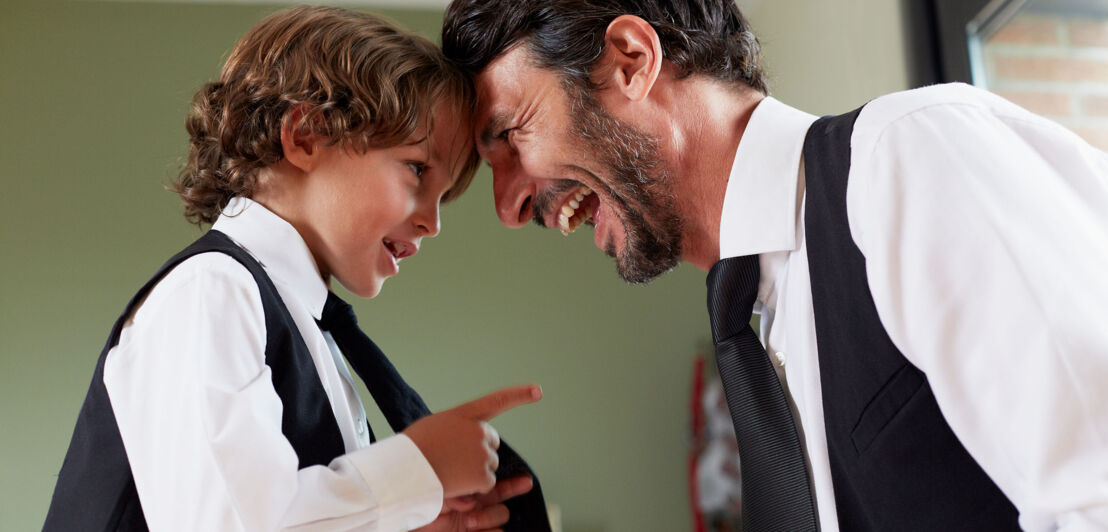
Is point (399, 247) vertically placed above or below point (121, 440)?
above

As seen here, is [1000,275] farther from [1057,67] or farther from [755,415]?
[1057,67]

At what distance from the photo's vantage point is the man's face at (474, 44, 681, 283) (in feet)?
4.21

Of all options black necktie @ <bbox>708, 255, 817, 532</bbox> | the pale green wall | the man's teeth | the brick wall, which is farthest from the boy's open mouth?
the pale green wall

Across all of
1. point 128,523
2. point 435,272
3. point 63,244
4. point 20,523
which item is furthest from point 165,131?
point 128,523

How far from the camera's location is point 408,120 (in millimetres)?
1271

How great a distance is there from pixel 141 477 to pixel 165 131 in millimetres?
2969

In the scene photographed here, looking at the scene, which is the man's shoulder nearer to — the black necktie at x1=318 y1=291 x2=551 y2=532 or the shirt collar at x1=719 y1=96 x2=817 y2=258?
the shirt collar at x1=719 y1=96 x2=817 y2=258

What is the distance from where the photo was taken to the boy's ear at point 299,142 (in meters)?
1.25

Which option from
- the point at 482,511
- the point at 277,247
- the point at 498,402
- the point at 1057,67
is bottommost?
the point at 482,511

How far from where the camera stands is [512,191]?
1.42 m

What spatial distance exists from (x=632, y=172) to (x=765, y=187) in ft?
0.87

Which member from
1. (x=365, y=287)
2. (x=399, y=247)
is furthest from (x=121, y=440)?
(x=399, y=247)

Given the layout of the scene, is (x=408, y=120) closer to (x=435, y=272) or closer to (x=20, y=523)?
(x=435, y=272)

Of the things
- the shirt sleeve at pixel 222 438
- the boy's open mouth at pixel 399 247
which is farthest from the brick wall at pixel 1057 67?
the shirt sleeve at pixel 222 438
